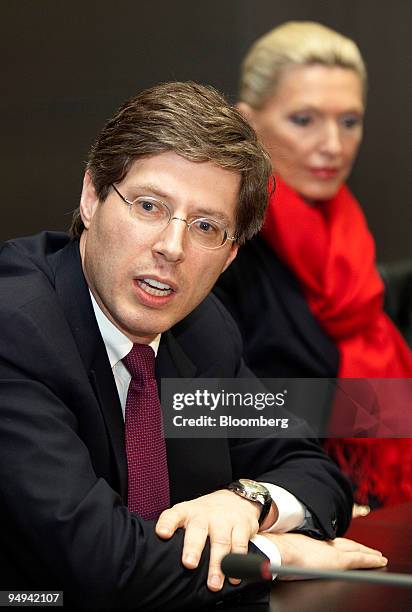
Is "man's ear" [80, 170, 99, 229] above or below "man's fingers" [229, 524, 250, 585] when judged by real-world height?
above

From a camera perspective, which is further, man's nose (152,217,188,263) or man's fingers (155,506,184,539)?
man's nose (152,217,188,263)

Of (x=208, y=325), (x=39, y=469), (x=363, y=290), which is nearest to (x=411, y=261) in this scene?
(x=363, y=290)

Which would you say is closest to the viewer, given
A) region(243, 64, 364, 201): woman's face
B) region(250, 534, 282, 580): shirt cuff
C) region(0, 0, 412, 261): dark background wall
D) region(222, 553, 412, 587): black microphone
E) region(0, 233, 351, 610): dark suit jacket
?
region(222, 553, 412, 587): black microphone

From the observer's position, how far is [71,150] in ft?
9.89

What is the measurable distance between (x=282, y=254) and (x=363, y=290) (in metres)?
0.30

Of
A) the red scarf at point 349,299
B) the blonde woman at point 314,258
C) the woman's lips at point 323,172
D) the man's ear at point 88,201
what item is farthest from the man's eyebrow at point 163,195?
the woman's lips at point 323,172

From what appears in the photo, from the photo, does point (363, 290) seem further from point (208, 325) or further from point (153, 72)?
point (208, 325)

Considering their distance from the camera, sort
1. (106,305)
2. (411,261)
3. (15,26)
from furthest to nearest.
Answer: (411,261)
(15,26)
(106,305)

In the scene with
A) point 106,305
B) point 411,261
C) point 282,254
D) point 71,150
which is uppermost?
point 106,305

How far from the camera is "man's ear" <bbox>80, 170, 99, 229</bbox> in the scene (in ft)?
5.64

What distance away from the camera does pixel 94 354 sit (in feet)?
5.24

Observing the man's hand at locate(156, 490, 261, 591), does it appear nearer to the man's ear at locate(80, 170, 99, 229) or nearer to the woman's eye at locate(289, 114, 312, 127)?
the man's ear at locate(80, 170, 99, 229)

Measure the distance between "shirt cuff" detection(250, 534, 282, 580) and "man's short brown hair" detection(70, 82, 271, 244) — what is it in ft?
1.61

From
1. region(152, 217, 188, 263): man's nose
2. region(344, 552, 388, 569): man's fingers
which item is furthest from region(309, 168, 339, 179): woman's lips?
region(344, 552, 388, 569): man's fingers
